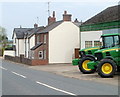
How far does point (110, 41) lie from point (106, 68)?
9.26ft

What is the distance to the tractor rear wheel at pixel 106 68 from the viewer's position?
2089 centimetres

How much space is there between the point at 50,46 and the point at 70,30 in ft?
12.6

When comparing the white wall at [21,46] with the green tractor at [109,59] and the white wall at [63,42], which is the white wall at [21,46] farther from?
the green tractor at [109,59]

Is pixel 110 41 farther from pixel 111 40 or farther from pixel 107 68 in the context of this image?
pixel 107 68

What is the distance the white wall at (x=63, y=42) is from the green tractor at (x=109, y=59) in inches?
912

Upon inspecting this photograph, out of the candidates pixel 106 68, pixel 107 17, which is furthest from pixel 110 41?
pixel 107 17

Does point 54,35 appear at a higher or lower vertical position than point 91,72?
higher

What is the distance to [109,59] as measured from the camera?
21.4 m

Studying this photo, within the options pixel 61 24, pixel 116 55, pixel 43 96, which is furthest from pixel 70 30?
pixel 43 96

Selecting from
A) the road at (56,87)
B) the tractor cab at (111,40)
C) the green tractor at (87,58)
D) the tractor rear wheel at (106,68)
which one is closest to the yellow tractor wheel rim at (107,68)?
the tractor rear wheel at (106,68)

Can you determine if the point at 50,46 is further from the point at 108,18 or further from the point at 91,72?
the point at 91,72

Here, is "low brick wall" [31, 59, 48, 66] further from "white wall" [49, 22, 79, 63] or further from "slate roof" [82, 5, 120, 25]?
"slate roof" [82, 5, 120, 25]

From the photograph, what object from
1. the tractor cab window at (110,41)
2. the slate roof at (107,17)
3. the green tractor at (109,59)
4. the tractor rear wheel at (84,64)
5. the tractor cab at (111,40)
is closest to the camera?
the green tractor at (109,59)

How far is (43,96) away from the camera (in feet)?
40.5
